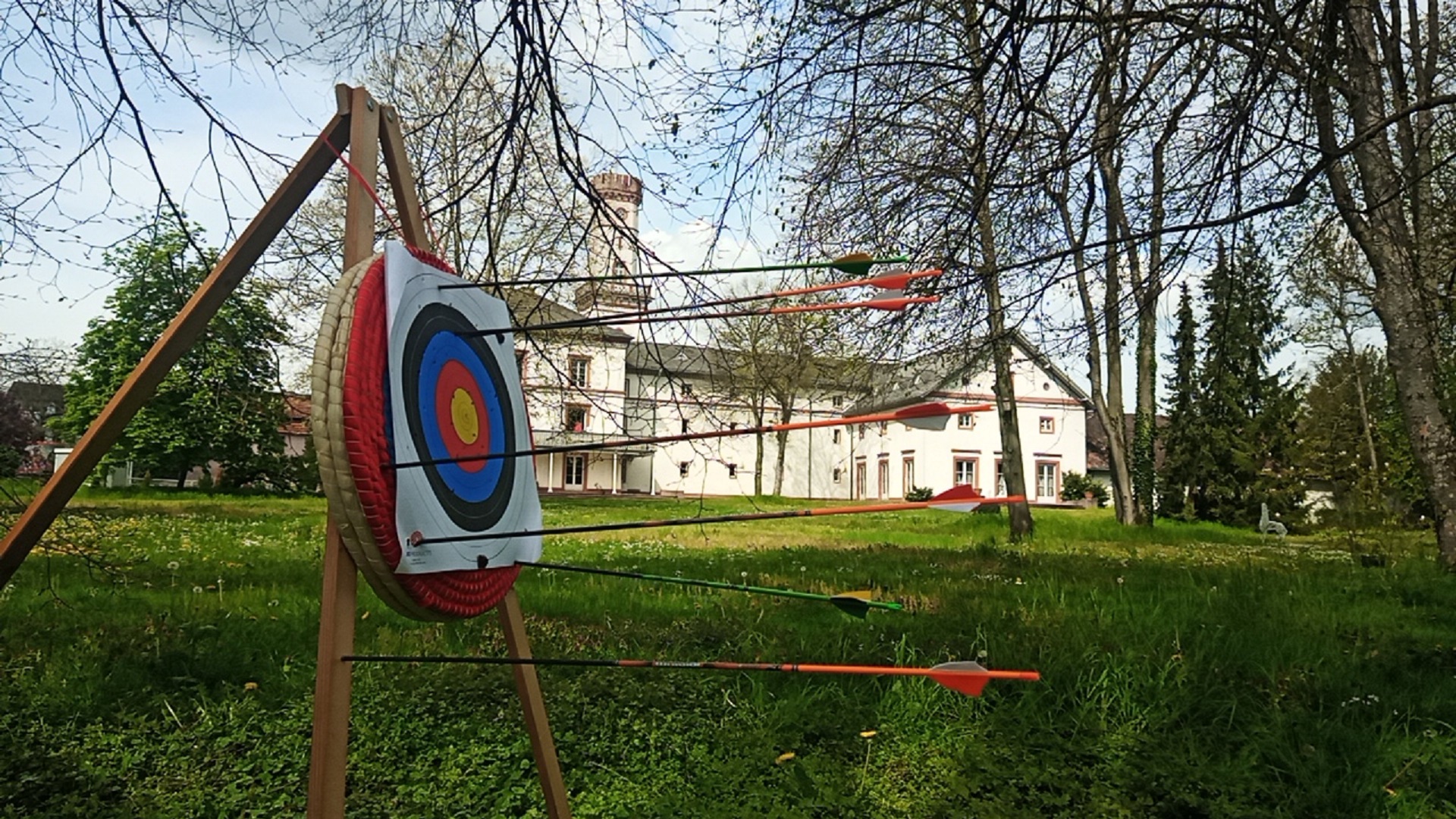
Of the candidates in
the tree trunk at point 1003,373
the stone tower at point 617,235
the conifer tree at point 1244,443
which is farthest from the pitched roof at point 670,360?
the conifer tree at point 1244,443

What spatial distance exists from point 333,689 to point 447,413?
1.82 ft

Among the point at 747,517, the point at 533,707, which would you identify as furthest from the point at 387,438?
the point at 533,707

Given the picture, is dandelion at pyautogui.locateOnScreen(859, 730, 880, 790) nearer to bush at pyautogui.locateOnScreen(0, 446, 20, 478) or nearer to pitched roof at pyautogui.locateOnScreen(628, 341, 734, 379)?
pitched roof at pyautogui.locateOnScreen(628, 341, 734, 379)

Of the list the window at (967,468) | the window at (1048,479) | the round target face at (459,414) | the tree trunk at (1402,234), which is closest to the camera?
the round target face at (459,414)

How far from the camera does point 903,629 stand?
4051 millimetres

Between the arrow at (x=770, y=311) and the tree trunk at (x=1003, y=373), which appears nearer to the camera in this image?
the arrow at (x=770, y=311)

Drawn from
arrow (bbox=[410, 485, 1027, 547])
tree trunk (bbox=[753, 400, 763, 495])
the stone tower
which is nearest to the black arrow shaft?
arrow (bbox=[410, 485, 1027, 547])

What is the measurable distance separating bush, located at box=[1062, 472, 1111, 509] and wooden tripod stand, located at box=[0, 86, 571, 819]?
3510 cm

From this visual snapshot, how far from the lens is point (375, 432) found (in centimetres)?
143

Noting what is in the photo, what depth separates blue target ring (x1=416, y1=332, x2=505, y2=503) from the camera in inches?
65.2

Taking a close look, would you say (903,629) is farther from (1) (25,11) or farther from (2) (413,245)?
(1) (25,11)

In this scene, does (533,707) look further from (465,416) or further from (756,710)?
(756,710)

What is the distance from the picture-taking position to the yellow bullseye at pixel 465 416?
70.6 inches

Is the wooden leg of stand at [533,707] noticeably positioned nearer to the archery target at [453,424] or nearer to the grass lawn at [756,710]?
the archery target at [453,424]
